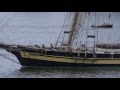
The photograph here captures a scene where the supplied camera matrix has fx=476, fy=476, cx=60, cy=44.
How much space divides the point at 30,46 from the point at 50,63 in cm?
36

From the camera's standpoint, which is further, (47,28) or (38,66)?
(47,28)

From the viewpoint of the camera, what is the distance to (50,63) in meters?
6.48

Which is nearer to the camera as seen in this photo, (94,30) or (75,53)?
(75,53)

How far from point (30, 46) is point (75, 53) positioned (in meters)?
0.62
